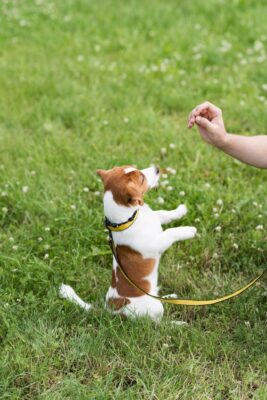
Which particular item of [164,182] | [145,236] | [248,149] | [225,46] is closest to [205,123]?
[248,149]

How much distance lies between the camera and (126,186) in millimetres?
2992

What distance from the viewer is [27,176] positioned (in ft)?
15.6

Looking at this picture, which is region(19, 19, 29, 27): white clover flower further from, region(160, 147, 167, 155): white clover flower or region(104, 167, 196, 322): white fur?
region(104, 167, 196, 322): white fur

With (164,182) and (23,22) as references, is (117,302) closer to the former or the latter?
(164,182)

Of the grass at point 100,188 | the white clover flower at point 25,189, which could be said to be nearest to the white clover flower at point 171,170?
the grass at point 100,188

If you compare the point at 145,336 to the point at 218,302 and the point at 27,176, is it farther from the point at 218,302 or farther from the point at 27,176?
the point at 27,176

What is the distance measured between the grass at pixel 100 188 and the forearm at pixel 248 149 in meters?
0.76

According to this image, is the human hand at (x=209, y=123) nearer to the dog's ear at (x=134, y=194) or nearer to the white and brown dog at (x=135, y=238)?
the white and brown dog at (x=135, y=238)

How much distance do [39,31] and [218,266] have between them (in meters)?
4.42

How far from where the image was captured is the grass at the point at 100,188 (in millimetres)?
3162

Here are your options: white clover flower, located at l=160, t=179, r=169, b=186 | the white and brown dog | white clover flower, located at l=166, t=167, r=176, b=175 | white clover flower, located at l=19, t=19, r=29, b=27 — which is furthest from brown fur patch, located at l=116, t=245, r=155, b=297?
white clover flower, located at l=19, t=19, r=29, b=27

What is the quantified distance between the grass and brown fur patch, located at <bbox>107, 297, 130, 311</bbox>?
0.25 ft

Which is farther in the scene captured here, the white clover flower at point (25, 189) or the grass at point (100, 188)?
the white clover flower at point (25, 189)

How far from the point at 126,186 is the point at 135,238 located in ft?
0.98
